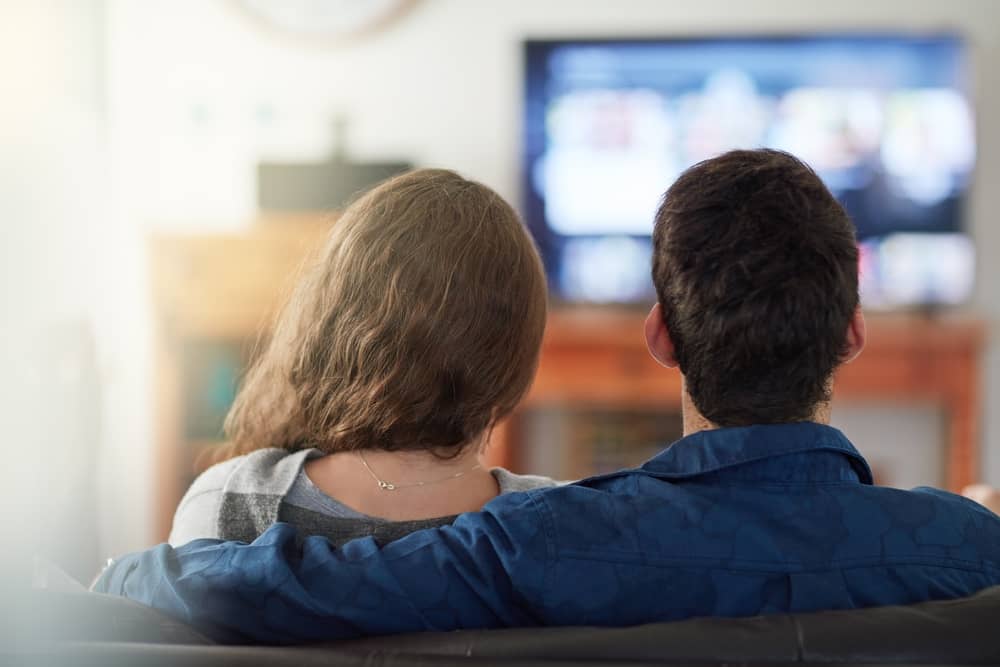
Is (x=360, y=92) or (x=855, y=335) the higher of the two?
(x=360, y=92)

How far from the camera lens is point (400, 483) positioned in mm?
1086

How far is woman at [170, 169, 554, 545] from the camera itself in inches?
41.8

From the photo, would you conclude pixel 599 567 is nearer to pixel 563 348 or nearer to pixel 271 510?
pixel 271 510

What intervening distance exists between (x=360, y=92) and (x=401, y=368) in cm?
300

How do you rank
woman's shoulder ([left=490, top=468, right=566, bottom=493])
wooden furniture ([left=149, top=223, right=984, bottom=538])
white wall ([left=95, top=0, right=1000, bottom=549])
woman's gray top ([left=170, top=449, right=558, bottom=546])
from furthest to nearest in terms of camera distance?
white wall ([left=95, top=0, right=1000, bottom=549]), wooden furniture ([left=149, top=223, right=984, bottom=538]), woman's shoulder ([left=490, top=468, right=566, bottom=493]), woman's gray top ([left=170, top=449, right=558, bottom=546])

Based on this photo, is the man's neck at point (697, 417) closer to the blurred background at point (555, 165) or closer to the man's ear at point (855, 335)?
the man's ear at point (855, 335)

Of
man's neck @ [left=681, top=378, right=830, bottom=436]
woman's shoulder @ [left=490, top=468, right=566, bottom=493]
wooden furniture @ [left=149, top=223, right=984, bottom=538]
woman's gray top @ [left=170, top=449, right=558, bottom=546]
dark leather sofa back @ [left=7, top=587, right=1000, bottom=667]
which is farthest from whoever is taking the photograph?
wooden furniture @ [left=149, top=223, right=984, bottom=538]

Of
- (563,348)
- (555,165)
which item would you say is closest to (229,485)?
(563,348)

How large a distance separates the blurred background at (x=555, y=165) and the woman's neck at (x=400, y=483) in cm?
234

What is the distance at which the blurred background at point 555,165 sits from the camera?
11.5 ft

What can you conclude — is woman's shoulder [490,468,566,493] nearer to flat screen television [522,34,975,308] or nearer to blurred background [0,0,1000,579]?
blurred background [0,0,1000,579]

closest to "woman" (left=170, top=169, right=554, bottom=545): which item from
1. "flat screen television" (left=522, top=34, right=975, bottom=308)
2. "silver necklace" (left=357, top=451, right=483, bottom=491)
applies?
"silver necklace" (left=357, top=451, right=483, bottom=491)

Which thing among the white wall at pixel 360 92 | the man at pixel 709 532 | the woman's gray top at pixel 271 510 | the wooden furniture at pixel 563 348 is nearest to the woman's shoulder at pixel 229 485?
the woman's gray top at pixel 271 510

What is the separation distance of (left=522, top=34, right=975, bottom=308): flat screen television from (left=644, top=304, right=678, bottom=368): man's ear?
2.54 m
